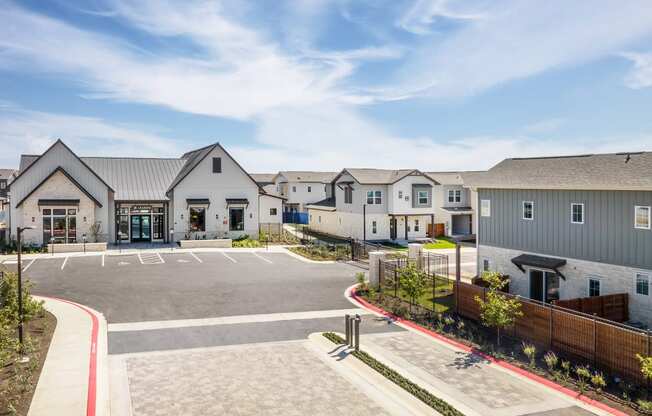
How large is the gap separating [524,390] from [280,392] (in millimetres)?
6616

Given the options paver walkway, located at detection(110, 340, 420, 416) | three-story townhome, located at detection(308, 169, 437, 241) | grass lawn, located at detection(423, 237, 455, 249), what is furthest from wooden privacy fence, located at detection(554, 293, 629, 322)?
three-story townhome, located at detection(308, 169, 437, 241)

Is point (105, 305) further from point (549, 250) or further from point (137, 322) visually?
point (549, 250)

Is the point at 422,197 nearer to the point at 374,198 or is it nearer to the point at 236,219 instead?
the point at 374,198

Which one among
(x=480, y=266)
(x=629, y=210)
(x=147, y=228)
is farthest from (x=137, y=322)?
(x=147, y=228)

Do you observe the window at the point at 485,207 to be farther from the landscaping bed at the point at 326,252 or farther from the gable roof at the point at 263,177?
the gable roof at the point at 263,177

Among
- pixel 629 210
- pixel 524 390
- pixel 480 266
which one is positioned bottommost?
pixel 524 390

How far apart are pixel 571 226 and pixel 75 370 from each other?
20122mm

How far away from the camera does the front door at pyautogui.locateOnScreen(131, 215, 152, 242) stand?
4728cm

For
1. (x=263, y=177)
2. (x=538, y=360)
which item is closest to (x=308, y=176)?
(x=263, y=177)

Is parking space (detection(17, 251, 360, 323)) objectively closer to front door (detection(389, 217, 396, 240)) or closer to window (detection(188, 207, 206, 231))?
window (detection(188, 207, 206, 231))

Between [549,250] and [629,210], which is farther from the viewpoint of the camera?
[549,250]

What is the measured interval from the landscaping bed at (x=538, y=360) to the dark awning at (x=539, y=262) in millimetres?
3986

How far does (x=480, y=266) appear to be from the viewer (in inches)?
1104

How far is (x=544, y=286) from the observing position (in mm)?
24172
